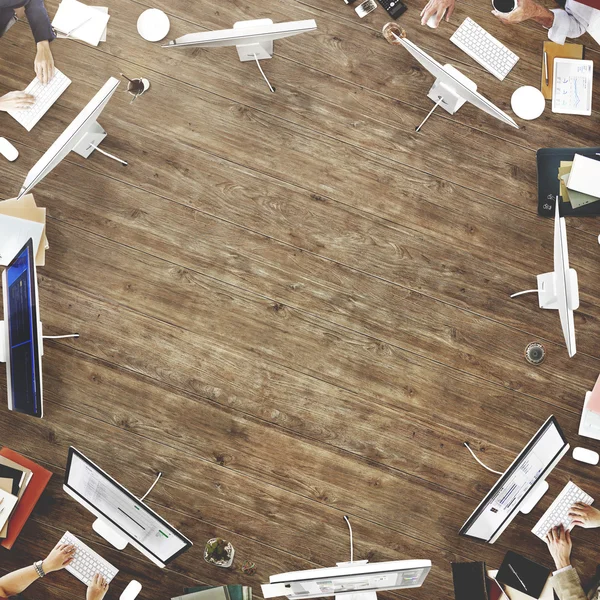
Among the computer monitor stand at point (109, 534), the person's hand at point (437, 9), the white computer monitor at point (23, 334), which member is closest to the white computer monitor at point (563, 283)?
the person's hand at point (437, 9)

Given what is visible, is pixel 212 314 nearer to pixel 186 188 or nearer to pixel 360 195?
pixel 186 188

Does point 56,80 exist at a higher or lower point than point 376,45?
lower

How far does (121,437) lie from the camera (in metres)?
2.87


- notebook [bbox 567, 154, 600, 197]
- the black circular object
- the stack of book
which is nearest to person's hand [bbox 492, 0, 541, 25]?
notebook [bbox 567, 154, 600, 197]

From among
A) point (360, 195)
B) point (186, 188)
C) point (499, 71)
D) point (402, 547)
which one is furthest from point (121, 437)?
point (499, 71)

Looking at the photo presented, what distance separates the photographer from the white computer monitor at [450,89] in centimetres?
235

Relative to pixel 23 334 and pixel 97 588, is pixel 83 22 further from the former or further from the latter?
pixel 97 588

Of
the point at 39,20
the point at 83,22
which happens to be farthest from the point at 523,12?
the point at 39,20

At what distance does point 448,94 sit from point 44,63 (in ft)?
6.48

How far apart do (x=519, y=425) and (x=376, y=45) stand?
6.71 feet

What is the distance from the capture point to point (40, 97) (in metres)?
2.89

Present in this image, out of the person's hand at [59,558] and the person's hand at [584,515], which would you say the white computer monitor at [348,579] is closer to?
the person's hand at [584,515]

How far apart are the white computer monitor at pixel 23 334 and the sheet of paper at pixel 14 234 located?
0.86 ft

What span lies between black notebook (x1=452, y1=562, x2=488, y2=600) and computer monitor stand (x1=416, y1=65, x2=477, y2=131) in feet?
7.16
